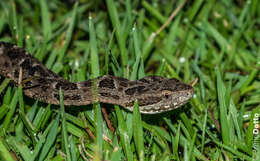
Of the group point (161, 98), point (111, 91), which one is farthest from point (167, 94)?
point (111, 91)

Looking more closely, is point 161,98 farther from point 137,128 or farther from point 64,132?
point 64,132

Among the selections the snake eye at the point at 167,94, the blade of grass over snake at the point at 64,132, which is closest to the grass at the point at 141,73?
the blade of grass over snake at the point at 64,132

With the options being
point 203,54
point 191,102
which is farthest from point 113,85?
point 203,54

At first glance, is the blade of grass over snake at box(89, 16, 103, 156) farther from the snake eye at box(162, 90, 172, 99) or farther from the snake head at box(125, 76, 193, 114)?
the snake eye at box(162, 90, 172, 99)

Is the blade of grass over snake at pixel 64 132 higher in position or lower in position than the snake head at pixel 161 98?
lower

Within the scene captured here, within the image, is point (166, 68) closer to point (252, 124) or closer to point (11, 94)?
point (252, 124)

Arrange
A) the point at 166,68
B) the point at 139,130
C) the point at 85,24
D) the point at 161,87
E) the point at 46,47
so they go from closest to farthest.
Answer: the point at 139,130, the point at 161,87, the point at 166,68, the point at 46,47, the point at 85,24

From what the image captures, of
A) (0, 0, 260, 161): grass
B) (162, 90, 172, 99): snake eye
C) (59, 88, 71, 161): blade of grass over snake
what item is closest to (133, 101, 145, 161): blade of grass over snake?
(0, 0, 260, 161): grass

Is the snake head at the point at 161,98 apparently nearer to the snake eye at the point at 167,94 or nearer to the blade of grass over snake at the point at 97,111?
the snake eye at the point at 167,94
